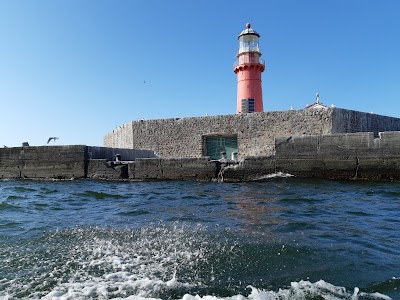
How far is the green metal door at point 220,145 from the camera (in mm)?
18406

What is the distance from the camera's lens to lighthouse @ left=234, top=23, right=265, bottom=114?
20875mm

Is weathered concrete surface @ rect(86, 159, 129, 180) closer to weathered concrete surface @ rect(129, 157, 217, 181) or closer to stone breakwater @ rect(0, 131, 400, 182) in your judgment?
stone breakwater @ rect(0, 131, 400, 182)

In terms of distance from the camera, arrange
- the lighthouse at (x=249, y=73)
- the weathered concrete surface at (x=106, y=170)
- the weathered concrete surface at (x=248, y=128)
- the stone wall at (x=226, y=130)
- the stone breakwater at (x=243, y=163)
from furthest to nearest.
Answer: the lighthouse at (x=249, y=73) → the stone wall at (x=226, y=130) → the weathered concrete surface at (x=248, y=128) → the weathered concrete surface at (x=106, y=170) → the stone breakwater at (x=243, y=163)

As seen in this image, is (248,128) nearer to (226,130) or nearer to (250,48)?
(226,130)

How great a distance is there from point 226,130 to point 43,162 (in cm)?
954

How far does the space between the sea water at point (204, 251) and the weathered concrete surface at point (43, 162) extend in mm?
6116

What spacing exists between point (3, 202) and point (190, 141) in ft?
41.5

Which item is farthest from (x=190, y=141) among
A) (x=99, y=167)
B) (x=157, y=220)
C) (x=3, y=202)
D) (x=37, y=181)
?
(x=157, y=220)

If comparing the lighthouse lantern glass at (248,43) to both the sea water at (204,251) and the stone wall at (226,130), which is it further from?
the sea water at (204,251)

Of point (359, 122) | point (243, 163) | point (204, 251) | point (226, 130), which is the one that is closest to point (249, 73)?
point (226, 130)

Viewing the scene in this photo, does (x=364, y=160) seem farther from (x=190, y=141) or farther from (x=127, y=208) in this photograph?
(x=190, y=141)

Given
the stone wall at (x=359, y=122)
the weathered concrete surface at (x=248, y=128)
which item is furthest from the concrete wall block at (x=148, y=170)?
the stone wall at (x=359, y=122)

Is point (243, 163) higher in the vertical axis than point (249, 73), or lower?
lower

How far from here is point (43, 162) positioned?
1275 centimetres
